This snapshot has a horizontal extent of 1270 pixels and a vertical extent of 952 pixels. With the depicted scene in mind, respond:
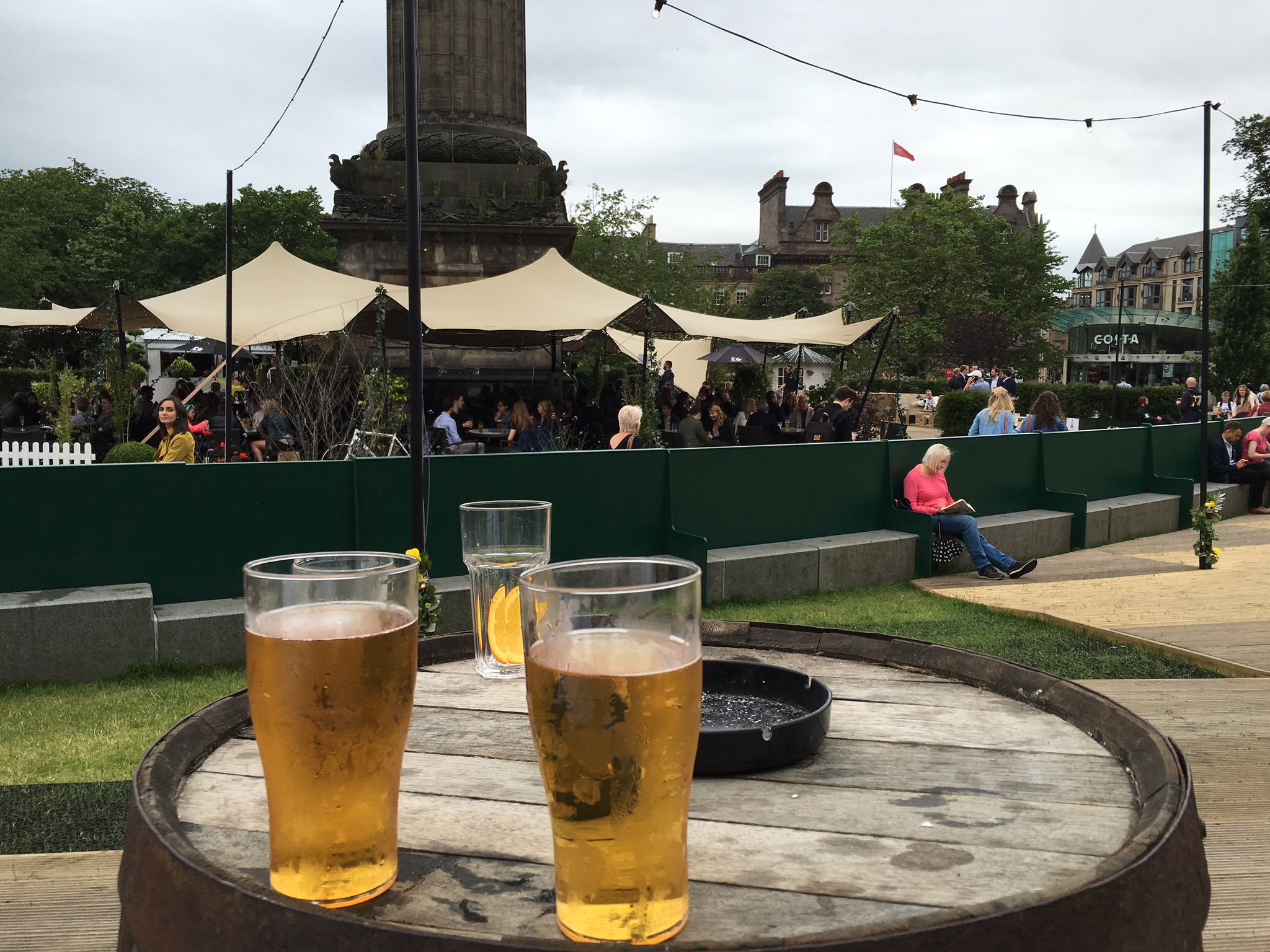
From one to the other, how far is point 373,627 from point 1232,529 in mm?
14394

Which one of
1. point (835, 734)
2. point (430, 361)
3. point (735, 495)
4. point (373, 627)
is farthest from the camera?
point (430, 361)

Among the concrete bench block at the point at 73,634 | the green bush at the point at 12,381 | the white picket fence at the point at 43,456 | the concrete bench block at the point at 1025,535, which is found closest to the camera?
the concrete bench block at the point at 73,634

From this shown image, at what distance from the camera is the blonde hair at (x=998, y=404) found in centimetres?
1197

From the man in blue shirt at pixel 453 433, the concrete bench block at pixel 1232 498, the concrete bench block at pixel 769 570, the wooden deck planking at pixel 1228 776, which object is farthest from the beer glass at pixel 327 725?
the concrete bench block at pixel 1232 498

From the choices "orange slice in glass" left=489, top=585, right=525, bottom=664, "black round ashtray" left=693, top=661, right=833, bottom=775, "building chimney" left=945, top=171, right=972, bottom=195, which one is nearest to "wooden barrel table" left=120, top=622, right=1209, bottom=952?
"black round ashtray" left=693, top=661, right=833, bottom=775

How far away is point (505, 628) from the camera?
2115 mm

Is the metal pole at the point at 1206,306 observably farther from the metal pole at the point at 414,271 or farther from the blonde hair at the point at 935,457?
the metal pole at the point at 414,271

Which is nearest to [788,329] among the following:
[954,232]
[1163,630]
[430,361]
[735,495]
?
[430,361]

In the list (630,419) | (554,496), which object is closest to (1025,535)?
(630,419)

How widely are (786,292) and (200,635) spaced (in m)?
80.9

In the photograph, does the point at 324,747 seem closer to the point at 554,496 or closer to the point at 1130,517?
the point at 554,496

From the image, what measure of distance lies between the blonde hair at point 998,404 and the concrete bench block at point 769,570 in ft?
14.9

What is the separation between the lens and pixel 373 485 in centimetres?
682

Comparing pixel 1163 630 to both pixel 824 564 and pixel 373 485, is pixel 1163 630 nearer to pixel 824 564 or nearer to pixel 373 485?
pixel 824 564
